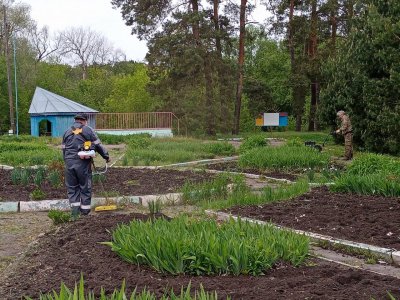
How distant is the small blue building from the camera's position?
37.8 metres

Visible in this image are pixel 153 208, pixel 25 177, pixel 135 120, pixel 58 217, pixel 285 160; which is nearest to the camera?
pixel 153 208

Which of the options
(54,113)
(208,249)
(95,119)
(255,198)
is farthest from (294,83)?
(208,249)

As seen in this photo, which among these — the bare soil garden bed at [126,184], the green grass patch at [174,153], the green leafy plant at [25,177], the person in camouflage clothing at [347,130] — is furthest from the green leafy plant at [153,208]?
the person in camouflage clothing at [347,130]

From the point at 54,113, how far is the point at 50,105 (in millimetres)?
1323

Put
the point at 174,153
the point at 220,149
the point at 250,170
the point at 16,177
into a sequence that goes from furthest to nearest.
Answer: the point at 220,149
the point at 174,153
the point at 250,170
the point at 16,177

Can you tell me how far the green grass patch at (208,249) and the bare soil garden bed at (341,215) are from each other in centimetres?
145

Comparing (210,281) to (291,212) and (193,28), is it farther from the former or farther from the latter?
(193,28)

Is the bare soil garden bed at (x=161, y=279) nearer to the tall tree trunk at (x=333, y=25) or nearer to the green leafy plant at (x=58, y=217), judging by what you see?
the green leafy plant at (x=58, y=217)

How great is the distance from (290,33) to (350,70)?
16204 millimetres

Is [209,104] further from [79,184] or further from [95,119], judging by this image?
[79,184]

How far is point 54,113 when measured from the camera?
1478 inches

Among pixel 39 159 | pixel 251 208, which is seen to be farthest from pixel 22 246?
pixel 39 159

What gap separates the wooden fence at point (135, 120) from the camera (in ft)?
129

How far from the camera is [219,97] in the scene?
36344 millimetres
